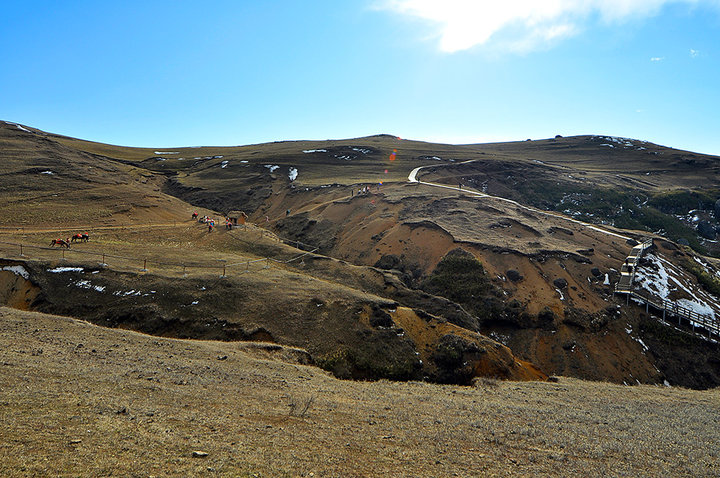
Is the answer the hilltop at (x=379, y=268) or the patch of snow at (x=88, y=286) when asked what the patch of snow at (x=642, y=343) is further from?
the patch of snow at (x=88, y=286)

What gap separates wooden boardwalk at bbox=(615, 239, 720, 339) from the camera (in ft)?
93.2

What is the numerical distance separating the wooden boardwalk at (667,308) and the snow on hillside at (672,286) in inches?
27.1

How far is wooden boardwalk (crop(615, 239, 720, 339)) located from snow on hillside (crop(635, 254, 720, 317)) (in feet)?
2.26

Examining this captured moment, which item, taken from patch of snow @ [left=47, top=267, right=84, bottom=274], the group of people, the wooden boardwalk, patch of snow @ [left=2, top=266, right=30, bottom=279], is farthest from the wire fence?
the wooden boardwalk

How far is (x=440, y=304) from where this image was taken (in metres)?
27.5

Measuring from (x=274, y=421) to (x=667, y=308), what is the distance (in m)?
32.8

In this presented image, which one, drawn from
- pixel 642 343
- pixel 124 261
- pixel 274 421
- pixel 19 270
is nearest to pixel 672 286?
pixel 642 343

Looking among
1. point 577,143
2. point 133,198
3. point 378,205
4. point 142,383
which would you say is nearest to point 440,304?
point 142,383

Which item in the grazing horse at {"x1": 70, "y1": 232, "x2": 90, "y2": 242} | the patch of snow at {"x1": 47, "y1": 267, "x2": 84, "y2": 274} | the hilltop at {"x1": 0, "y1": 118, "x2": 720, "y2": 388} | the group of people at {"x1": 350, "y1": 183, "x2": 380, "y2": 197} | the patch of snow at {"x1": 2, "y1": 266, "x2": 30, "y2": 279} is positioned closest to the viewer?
the hilltop at {"x1": 0, "y1": 118, "x2": 720, "y2": 388}

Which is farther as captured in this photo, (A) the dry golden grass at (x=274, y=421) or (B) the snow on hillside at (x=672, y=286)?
(B) the snow on hillside at (x=672, y=286)

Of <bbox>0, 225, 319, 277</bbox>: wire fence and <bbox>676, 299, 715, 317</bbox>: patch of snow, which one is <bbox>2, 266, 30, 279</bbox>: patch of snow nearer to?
<bbox>0, 225, 319, 277</bbox>: wire fence

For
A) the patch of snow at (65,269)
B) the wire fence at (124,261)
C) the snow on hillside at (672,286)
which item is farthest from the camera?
the snow on hillside at (672,286)

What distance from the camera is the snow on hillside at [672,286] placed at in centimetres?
3119

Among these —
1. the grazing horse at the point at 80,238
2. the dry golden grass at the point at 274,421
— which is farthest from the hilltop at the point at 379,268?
the dry golden grass at the point at 274,421
